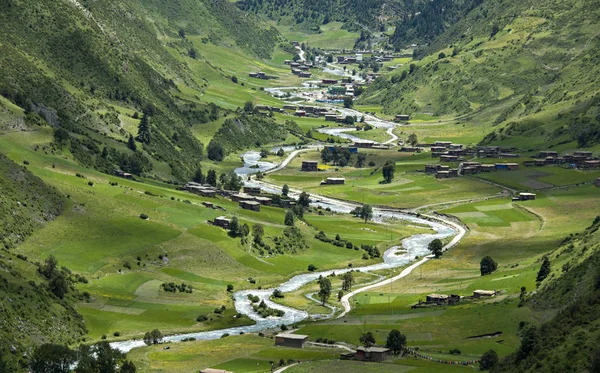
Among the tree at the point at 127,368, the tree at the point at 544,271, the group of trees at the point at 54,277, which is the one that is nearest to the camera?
the tree at the point at 127,368

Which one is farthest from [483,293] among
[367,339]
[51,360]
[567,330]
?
[51,360]

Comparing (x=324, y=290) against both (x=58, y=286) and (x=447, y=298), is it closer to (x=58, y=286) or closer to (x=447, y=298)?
(x=447, y=298)

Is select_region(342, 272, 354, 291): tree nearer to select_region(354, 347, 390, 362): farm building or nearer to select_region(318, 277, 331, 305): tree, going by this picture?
select_region(318, 277, 331, 305): tree

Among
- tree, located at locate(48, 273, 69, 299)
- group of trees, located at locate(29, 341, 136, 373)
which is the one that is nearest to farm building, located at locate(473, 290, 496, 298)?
tree, located at locate(48, 273, 69, 299)

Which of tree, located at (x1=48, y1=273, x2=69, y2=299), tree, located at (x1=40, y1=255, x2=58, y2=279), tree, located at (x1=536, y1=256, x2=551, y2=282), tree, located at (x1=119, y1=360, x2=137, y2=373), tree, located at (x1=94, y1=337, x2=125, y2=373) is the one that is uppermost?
tree, located at (x1=536, y1=256, x2=551, y2=282)

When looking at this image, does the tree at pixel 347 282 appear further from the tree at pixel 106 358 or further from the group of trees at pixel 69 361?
the group of trees at pixel 69 361

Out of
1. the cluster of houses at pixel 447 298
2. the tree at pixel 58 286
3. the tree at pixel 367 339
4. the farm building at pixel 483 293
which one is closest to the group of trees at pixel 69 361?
the tree at pixel 367 339

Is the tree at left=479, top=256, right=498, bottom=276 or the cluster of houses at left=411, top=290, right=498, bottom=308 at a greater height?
the tree at left=479, top=256, right=498, bottom=276
